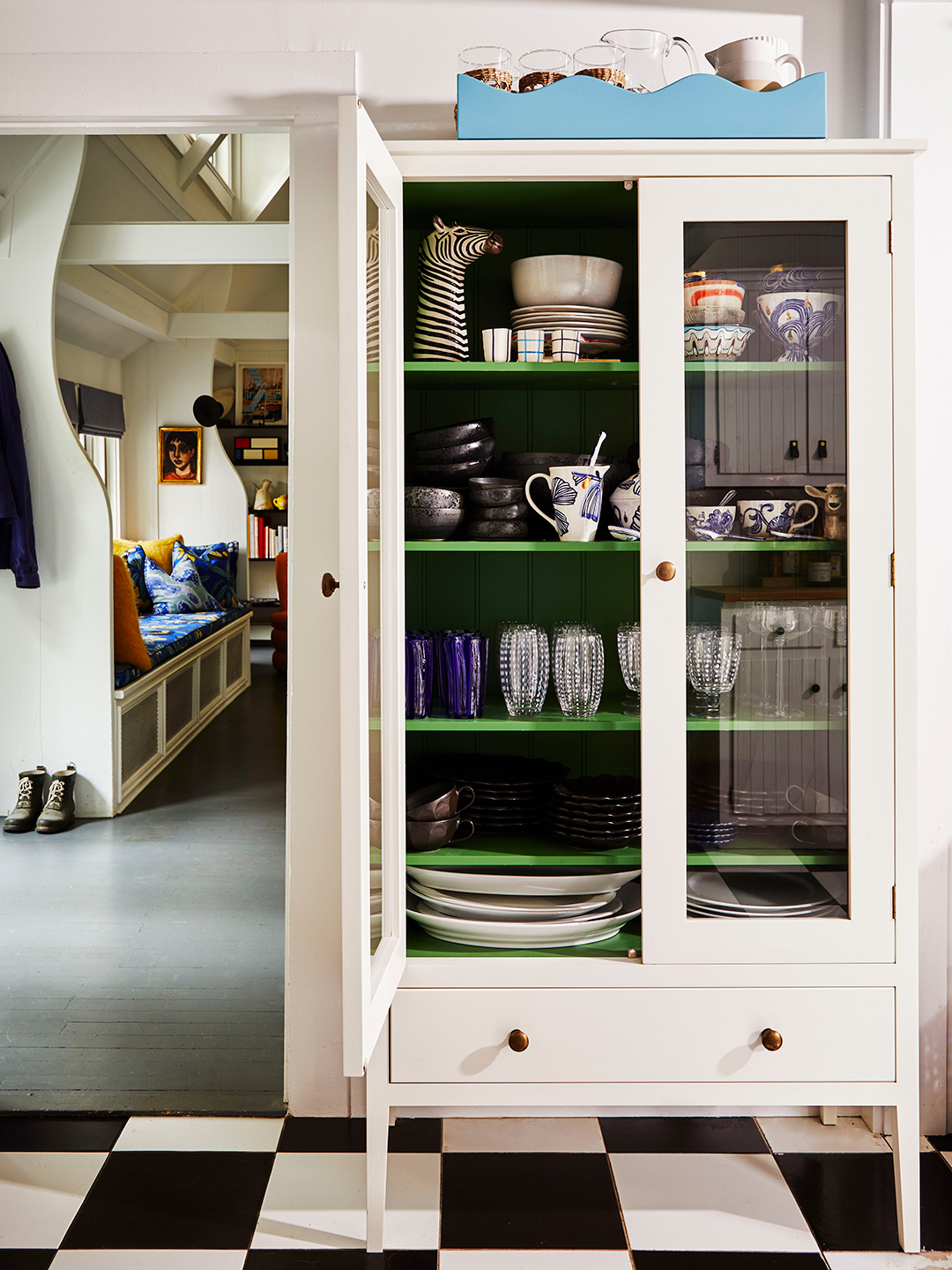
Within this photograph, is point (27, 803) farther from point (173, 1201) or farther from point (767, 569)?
point (767, 569)

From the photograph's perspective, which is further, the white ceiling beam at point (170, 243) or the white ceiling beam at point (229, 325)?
the white ceiling beam at point (229, 325)

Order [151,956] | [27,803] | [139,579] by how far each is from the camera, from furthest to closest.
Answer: [139,579]
[27,803]
[151,956]

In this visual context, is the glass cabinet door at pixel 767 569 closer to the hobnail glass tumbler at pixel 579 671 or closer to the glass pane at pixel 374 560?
the hobnail glass tumbler at pixel 579 671

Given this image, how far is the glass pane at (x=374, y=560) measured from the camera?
5.23ft

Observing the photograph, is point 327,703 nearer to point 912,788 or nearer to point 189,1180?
point 189,1180

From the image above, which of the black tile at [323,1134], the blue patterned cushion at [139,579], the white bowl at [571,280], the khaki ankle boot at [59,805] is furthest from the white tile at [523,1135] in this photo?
the blue patterned cushion at [139,579]

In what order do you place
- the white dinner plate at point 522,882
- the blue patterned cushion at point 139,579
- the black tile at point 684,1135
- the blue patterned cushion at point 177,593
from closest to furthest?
the white dinner plate at point 522,882
the black tile at point 684,1135
the blue patterned cushion at point 139,579
the blue patterned cushion at point 177,593

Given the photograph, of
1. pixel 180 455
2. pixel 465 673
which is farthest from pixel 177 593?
pixel 465 673

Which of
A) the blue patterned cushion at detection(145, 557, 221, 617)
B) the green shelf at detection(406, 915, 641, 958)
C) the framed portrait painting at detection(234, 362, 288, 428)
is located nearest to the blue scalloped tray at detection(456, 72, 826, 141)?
the green shelf at detection(406, 915, 641, 958)

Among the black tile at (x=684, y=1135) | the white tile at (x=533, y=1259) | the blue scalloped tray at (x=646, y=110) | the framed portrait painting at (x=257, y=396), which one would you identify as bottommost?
the black tile at (x=684, y=1135)

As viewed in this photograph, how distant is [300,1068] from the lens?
2.17m

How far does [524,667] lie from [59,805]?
10.3ft

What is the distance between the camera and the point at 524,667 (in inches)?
76.9

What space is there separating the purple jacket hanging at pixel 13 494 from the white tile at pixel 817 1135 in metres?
3.48
